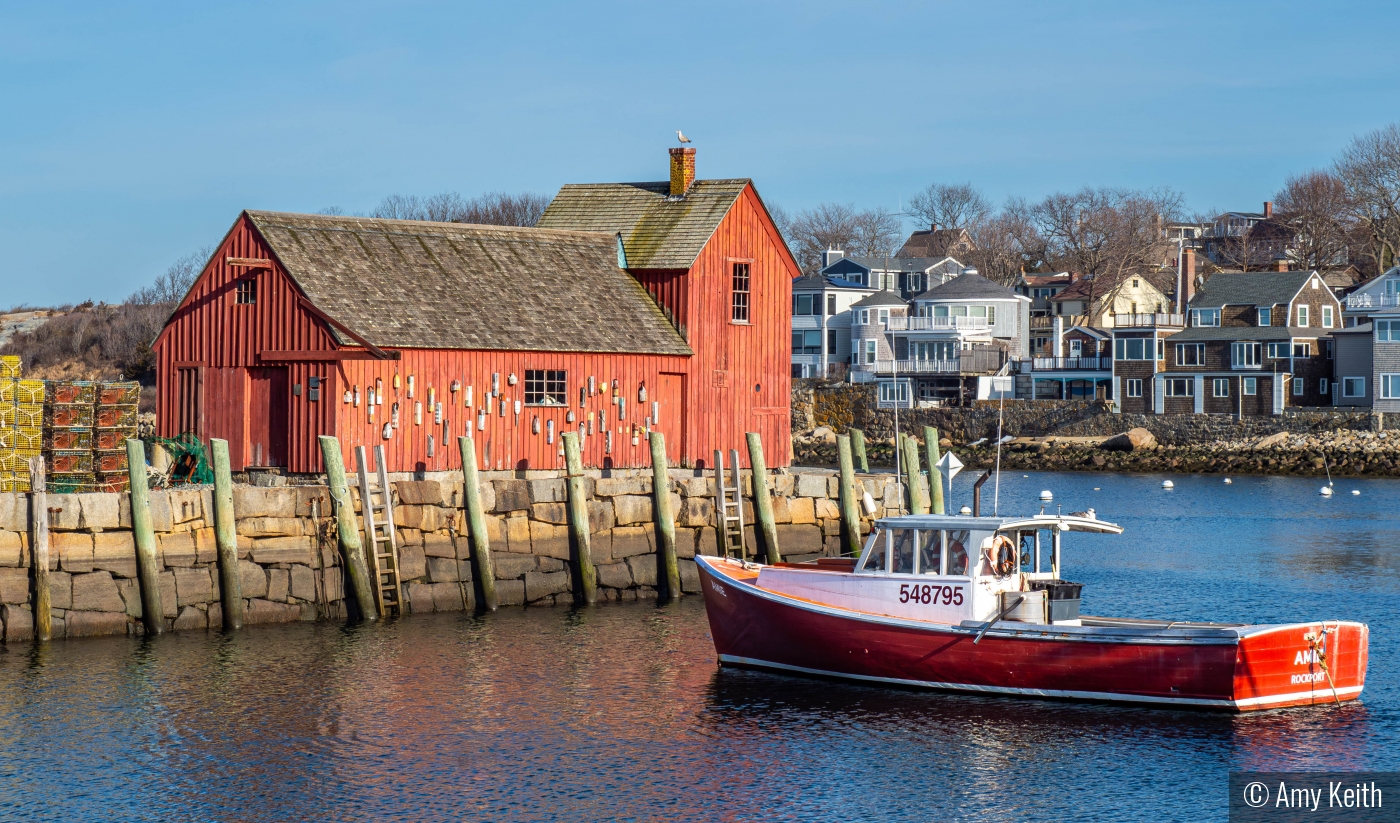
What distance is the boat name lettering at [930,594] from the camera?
22.6 metres

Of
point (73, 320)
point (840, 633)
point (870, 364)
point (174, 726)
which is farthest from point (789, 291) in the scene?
point (73, 320)

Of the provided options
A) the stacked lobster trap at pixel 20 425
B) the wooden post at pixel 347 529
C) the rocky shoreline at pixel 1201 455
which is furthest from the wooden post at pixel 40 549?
the rocky shoreline at pixel 1201 455

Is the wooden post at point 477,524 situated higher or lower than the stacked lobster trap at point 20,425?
lower

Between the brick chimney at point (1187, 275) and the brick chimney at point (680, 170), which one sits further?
the brick chimney at point (1187, 275)

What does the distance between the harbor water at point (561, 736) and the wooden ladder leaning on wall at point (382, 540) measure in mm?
633

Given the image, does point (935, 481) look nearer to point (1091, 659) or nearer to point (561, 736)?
point (1091, 659)

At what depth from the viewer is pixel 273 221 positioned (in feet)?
110

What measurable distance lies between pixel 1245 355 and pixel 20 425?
240 ft

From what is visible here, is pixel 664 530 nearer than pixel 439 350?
Yes

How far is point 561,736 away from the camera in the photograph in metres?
20.7

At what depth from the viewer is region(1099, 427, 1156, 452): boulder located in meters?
84.4

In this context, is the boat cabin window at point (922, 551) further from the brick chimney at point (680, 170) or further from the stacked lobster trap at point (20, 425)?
the brick chimney at point (680, 170)

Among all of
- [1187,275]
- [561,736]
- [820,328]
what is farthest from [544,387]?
[820,328]
